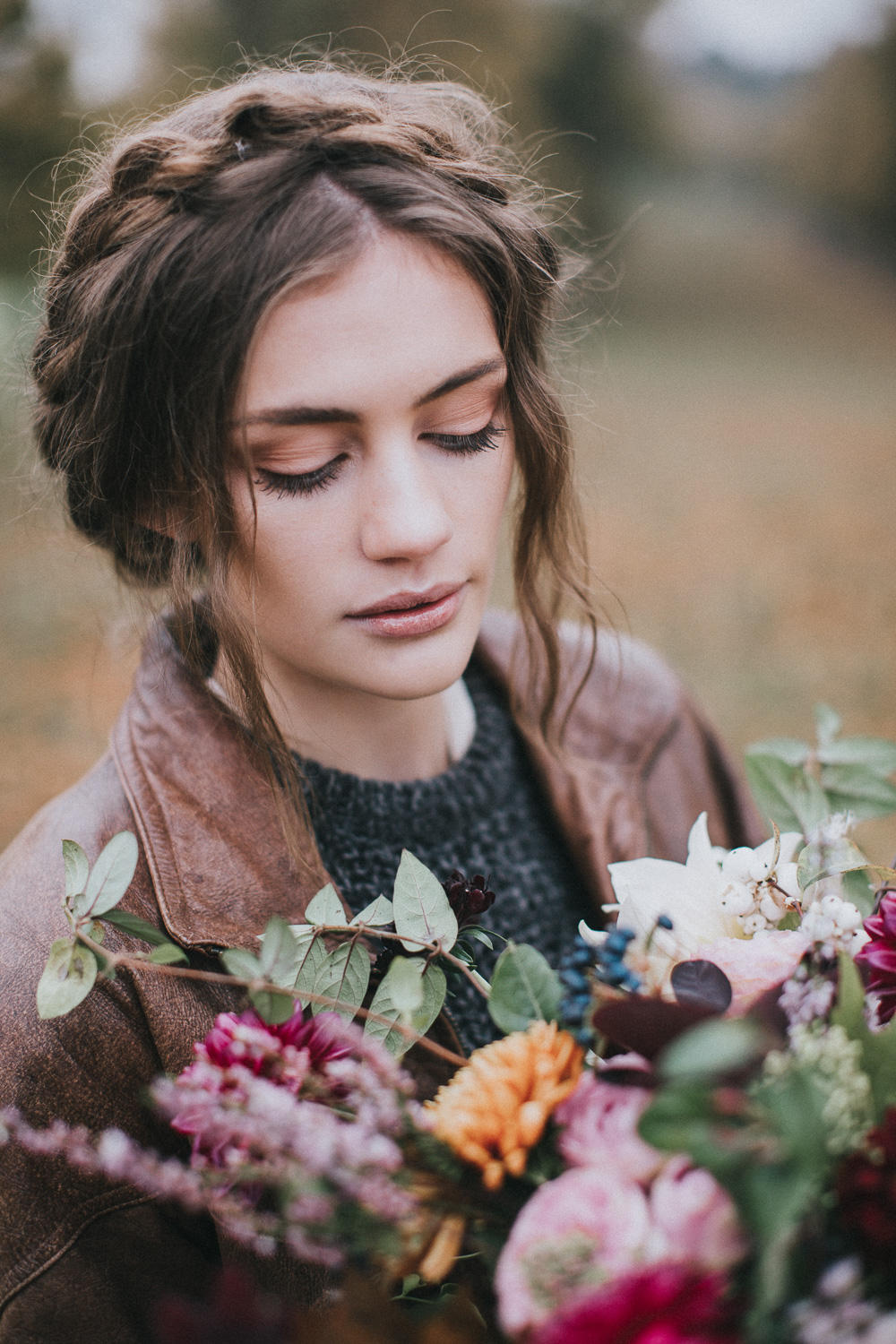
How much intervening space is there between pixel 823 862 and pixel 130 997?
2.61 ft

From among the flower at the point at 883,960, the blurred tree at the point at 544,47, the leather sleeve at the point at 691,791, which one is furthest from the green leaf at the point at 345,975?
the blurred tree at the point at 544,47

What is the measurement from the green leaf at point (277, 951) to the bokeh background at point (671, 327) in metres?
0.82

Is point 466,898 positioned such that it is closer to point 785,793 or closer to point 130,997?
point 785,793

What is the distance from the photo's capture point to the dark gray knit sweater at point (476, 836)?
141 centimetres

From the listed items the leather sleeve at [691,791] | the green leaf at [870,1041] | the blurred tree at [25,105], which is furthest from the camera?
the blurred tree at [25,105]

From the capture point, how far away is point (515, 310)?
4.27ft

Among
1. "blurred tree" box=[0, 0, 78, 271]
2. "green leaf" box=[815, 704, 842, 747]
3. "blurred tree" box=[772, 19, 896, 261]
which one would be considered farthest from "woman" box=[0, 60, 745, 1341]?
"blurred tree" box=[772, 19, 896, 261]

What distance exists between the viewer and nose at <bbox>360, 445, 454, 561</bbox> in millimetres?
1098

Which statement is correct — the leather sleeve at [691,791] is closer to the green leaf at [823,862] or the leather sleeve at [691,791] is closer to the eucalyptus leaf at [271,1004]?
the green leaf at [823,862]

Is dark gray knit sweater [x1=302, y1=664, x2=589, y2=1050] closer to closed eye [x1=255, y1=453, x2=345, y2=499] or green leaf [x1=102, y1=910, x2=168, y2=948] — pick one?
closed eye [x1=255, y1=453, x2=345, y2=499]

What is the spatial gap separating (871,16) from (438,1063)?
15960mm

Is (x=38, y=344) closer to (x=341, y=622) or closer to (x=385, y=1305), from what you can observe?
(x=341, y=622)

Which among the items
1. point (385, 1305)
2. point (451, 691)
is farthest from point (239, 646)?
point (385, 1305)

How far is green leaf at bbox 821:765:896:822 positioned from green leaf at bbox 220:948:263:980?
2.19 ft
